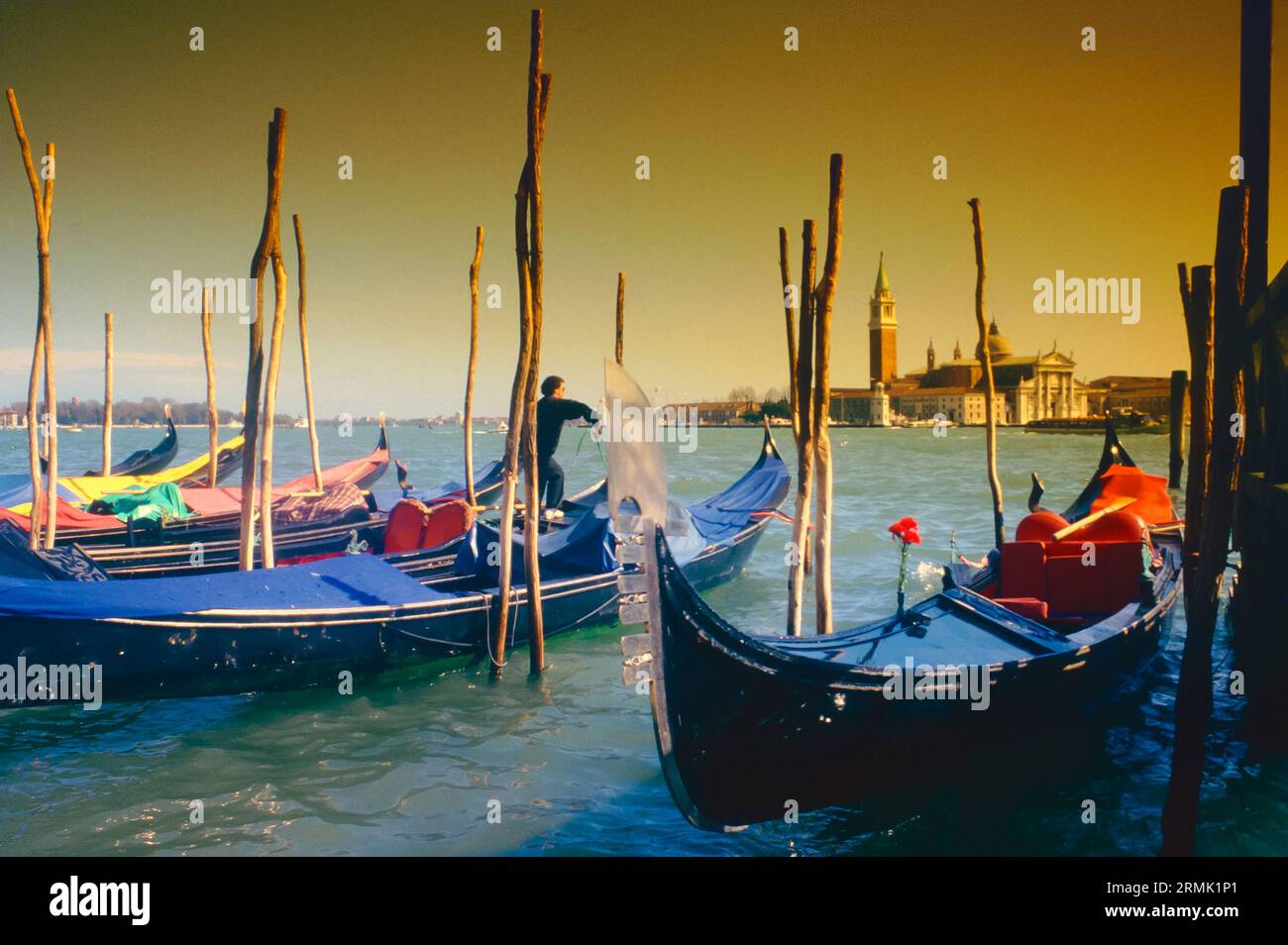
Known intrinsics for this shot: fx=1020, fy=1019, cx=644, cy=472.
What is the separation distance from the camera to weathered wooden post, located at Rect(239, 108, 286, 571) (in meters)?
6.03

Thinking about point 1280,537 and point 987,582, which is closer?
point 1280,537

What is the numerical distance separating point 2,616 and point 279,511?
519 cm

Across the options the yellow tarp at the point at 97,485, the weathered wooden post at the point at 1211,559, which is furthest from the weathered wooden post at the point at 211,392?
the weathered wooden post at the point at 1211,559

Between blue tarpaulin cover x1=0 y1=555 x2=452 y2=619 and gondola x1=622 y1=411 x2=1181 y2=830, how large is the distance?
2.66 metres

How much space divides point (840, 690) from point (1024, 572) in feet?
8.16

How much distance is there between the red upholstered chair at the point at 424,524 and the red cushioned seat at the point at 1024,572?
164 inches

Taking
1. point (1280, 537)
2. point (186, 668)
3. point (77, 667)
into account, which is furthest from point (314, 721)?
point (1280, 537)

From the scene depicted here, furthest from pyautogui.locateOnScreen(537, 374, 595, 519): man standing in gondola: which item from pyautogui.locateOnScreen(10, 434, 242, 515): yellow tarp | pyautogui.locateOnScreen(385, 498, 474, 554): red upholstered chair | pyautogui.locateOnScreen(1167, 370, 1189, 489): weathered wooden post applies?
pyautogui.locateOnScreen(1167, 370, 1189, 489): weathered wooden post

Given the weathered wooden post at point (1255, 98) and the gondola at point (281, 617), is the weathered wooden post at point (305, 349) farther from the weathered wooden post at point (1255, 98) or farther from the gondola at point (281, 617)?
the weathered wooden post at point (1255, 98)

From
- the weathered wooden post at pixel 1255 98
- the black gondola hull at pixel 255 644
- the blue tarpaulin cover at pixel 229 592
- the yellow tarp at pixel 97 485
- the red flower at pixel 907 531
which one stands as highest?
the weathered wooden post at pixel 1255 98

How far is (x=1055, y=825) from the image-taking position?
416 cm

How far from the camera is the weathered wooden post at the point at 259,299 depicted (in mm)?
6027

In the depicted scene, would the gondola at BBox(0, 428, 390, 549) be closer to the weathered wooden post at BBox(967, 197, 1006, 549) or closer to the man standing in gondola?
the man standing in gondola
